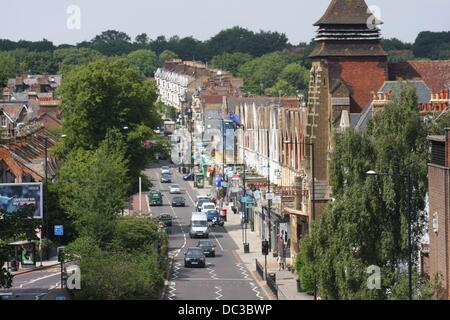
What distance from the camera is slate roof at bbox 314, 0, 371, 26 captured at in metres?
83.3

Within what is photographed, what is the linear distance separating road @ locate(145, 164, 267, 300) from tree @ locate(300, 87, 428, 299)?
12009mm

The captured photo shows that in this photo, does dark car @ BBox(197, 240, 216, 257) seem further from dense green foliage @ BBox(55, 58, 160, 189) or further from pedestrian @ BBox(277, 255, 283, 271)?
dense green foliage @ BBox(55, 58, 160, 189)

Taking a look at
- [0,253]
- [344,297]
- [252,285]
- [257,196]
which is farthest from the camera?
[257,196]

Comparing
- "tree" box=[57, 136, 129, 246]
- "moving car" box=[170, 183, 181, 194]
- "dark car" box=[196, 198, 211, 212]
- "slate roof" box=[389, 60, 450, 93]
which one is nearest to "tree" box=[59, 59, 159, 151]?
"tree" box=[57, 136, 129, 246]

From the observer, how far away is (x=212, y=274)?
250 feet

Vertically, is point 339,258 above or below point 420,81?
below

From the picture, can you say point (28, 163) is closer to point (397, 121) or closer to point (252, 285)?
point (252, 285)

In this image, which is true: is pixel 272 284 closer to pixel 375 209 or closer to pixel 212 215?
pixel 375 209

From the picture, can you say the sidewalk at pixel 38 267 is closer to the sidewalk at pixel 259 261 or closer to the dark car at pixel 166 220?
the sidewalk at pixel 259 261

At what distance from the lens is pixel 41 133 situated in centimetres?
13200

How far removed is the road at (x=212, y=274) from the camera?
65.8m

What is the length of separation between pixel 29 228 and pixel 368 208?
49.0ft

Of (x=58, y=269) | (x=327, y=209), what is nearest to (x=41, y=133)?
(x=58, y=269)

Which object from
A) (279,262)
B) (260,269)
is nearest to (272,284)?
(260,269)
